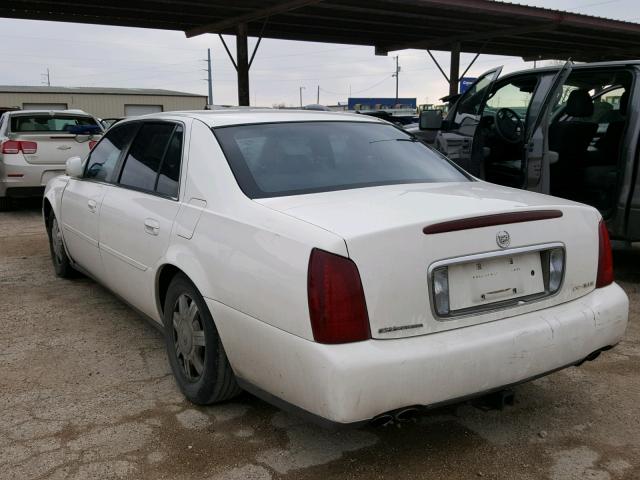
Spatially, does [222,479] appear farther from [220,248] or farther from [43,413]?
[43,413]

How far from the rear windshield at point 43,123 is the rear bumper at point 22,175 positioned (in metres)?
0.76

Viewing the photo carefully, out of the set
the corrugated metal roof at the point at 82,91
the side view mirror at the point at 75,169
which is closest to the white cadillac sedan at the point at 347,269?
the side view mirror at the point at 75,169

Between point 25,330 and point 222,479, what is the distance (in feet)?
8.04

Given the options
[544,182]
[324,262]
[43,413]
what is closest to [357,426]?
[324,262]

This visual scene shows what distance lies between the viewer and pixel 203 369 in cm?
296

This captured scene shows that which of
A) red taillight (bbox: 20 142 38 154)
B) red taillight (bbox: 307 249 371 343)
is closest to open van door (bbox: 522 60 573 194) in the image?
red taillight (bbox: 307 249 371 343)

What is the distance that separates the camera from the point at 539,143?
16.6ft

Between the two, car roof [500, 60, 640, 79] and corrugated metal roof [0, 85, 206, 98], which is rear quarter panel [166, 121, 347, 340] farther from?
corrugated metal roof [0, 85, 206, 98]

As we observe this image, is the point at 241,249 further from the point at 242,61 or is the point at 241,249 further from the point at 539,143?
the point at 242,61

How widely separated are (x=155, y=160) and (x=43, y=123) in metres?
7.50

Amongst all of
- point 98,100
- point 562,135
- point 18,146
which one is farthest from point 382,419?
point 98,100

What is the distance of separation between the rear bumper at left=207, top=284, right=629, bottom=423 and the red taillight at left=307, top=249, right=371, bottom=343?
45 millimetres

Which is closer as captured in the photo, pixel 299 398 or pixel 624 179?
pixel 299 398

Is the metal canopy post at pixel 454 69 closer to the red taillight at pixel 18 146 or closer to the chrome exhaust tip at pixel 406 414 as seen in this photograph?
the red taillight at pixel 18 146
